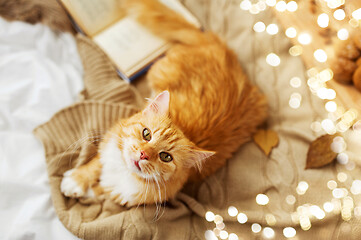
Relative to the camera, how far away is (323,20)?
124 centimetres

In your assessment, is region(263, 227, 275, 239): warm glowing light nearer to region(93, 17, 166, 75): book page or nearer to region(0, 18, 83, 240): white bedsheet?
region(0, 18, 83, 240): white bedsheet

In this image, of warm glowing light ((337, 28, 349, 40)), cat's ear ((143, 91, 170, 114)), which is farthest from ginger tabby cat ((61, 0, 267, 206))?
warm glowing light ((337, 28, 349, 40))

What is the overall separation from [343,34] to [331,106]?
324mm

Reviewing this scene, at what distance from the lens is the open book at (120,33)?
138 cm

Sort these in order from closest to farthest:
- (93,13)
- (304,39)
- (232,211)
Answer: (232,211), (304,39), (93,13)

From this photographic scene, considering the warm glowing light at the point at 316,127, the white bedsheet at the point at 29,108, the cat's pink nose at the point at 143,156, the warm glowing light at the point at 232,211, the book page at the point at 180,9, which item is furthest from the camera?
the book page at the point at 180,9

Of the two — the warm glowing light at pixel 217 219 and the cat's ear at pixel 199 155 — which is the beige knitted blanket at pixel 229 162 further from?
the cat's ear at pixel 199 155

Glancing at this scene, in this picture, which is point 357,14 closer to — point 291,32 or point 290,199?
point 291,32

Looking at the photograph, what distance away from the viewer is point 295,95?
50.4 inches

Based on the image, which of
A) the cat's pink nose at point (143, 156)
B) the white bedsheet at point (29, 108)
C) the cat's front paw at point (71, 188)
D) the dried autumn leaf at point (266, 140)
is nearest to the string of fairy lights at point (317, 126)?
the dried autumn leaf at point (266, 140)

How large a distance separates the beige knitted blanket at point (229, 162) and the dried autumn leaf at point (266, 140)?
25 millimetres

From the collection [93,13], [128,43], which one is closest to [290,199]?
[128,43]

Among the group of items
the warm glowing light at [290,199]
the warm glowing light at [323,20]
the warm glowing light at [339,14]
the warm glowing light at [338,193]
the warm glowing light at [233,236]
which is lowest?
the warm glowing light at [233,236]

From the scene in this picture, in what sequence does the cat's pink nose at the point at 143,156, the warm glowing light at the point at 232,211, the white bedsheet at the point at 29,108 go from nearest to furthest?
the cat's pink nose at the point at 143,156 → the white bedsheet at the point at 29,108 → the warm glowing light at the point at 232,211
